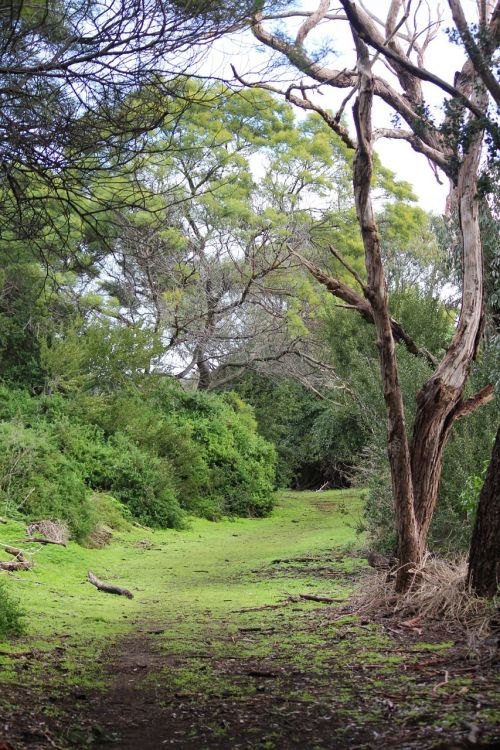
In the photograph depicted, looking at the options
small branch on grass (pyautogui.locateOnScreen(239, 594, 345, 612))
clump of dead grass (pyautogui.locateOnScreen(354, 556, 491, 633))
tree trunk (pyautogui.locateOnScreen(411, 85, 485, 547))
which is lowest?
small branch on grass (pyautogui.locateOnScreen(239, 594, 345, 612))

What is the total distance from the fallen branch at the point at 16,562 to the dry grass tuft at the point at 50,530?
1.32 meters

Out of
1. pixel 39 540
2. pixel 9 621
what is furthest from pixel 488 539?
pixel 39 540

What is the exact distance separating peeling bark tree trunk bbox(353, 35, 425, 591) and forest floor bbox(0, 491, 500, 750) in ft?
2.19

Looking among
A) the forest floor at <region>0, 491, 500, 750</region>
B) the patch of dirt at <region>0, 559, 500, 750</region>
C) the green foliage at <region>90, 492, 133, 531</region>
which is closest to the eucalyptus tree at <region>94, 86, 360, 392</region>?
the green foliage at <region>90, 492, 133, 531</region>

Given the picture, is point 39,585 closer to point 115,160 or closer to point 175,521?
point 115,160

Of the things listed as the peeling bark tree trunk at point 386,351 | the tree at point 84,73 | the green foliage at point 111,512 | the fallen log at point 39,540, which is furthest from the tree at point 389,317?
the green foliage at point 111,512

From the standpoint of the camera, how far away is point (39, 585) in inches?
356

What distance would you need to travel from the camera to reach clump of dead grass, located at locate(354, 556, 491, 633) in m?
6.15

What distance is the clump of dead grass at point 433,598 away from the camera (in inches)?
242

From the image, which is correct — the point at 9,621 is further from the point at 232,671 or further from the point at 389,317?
the point at 389,317

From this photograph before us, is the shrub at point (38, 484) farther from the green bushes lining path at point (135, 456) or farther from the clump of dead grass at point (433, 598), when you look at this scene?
the clump of dead grass at point (433, 598)

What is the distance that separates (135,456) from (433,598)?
1041 centimetres

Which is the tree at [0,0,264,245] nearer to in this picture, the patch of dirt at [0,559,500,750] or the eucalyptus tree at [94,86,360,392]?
the patch of dirt at [0,559,500,750]

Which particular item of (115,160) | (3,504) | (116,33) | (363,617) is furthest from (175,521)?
(116,33)
